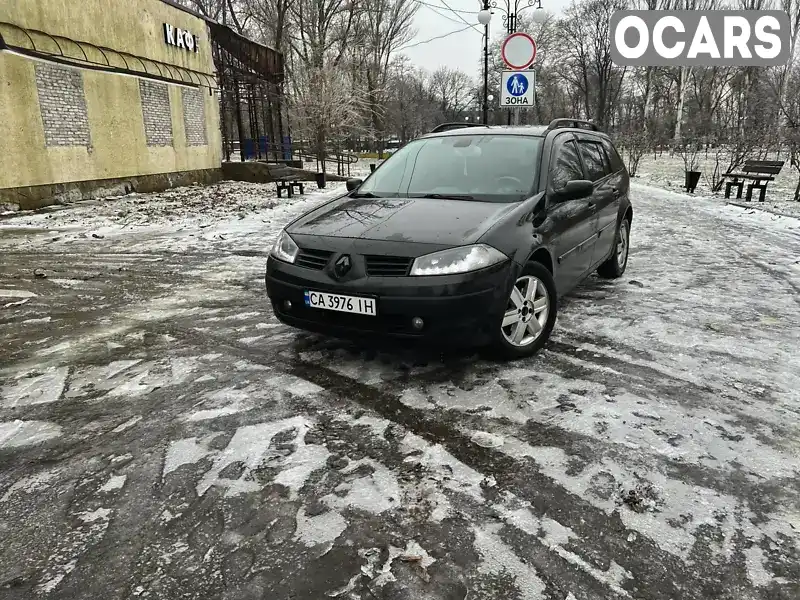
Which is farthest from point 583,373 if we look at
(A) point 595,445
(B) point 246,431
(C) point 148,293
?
(C) point 148,293

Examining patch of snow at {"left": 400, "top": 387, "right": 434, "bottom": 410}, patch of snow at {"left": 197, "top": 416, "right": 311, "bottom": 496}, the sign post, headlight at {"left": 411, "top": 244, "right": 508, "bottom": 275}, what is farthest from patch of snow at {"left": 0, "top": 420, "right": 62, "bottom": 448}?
the sign post

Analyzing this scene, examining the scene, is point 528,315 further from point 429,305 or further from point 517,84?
point 517,84

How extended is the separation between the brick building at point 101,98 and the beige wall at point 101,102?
0.02m

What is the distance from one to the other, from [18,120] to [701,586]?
13588 mm

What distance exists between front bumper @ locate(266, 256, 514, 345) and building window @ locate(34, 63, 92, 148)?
11.5 metres

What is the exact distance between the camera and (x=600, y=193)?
209 inches

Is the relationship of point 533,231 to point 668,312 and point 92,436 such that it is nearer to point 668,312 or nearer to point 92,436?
point 668,312

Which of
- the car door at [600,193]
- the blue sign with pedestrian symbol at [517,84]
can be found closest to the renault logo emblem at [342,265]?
the car door at [600,193]

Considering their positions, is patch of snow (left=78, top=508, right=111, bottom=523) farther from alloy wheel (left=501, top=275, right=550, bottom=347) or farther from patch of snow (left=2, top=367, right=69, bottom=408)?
alloy wheel (left=501, top=275, right=550, bottom=347)

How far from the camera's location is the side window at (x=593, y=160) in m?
5.25

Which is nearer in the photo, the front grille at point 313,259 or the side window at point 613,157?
the front grille at point 313,259

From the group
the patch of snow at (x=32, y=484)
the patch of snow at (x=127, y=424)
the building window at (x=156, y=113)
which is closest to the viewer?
the patch of snow at (x=32, y=484)

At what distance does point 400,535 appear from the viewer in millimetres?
2207
